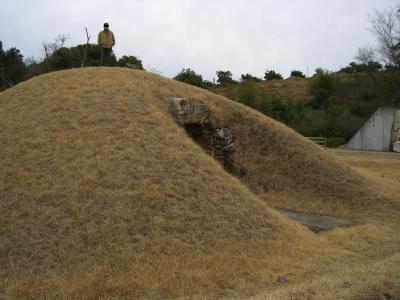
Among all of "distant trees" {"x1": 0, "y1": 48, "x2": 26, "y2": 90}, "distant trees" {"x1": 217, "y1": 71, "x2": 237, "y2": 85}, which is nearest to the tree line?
"distant trees" {"x1": 0, "y1": 48, "x2": 26, "y2": 90}

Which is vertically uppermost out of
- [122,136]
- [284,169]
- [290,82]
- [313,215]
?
[290,82]

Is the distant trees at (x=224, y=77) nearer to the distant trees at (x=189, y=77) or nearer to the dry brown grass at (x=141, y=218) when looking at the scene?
the distant trees at (x=189, y=77)

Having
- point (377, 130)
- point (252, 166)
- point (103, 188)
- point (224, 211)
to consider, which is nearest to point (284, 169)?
point (252, 166)

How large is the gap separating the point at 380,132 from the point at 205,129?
17.5 m

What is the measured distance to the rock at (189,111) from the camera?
36.9 ft

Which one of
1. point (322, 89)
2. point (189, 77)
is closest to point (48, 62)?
point (189, 77)

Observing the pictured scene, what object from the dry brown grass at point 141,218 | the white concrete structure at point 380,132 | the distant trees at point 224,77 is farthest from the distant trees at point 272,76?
the dry brown grass at point 141,218

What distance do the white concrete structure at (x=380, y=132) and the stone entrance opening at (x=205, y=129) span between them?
16.3 m

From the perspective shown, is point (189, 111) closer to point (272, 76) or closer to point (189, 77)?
point (189, 77)

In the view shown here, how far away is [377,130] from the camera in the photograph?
86.9 feet

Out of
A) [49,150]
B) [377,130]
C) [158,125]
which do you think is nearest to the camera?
[49,150]

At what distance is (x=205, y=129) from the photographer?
1218 cm

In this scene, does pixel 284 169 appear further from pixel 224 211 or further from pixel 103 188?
pixel 103 188

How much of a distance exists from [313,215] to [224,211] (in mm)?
3890
